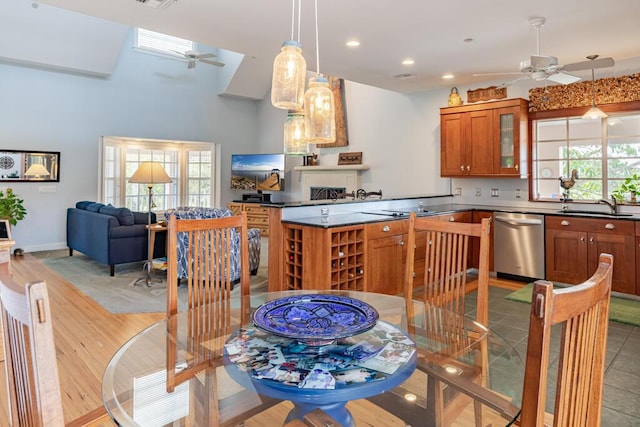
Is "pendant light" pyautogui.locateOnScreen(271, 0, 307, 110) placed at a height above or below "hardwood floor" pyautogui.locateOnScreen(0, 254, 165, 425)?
above

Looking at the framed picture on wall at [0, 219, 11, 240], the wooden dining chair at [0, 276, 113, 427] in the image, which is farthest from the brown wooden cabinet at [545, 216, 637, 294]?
the framed picture on wall at [0, 219, 11, 240]

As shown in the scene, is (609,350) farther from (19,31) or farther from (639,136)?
(19,31)

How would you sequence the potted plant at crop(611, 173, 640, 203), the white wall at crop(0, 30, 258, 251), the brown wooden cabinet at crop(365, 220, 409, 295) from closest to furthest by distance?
the brown wooden cabinet at crop(365, 220, 409, 295) < the potted plant at crop(611, 173, 640, 203) < the white wall at crop(0, 30, 258, 251)

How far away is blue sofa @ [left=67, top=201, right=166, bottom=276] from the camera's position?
509cm

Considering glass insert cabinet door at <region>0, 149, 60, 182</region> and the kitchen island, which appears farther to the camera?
glass insert cabinet door at <region>0, 149, 60, 182</region>

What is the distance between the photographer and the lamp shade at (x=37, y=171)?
22.4ft

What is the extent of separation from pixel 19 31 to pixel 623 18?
808cm

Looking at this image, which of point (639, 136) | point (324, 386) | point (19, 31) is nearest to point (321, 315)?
point (324, 386)

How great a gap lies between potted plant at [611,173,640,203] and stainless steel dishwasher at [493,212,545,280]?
98cm

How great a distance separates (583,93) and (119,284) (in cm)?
621

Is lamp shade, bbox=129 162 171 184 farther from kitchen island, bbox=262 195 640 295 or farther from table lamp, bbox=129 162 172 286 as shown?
kitchen island, bbox=262 195 640 295

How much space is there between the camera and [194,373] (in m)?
1.48

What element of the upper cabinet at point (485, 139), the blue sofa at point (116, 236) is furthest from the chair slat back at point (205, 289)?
the upper cabinet at point (485, 139)

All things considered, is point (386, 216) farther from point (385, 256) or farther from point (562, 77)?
point (562, 77)
